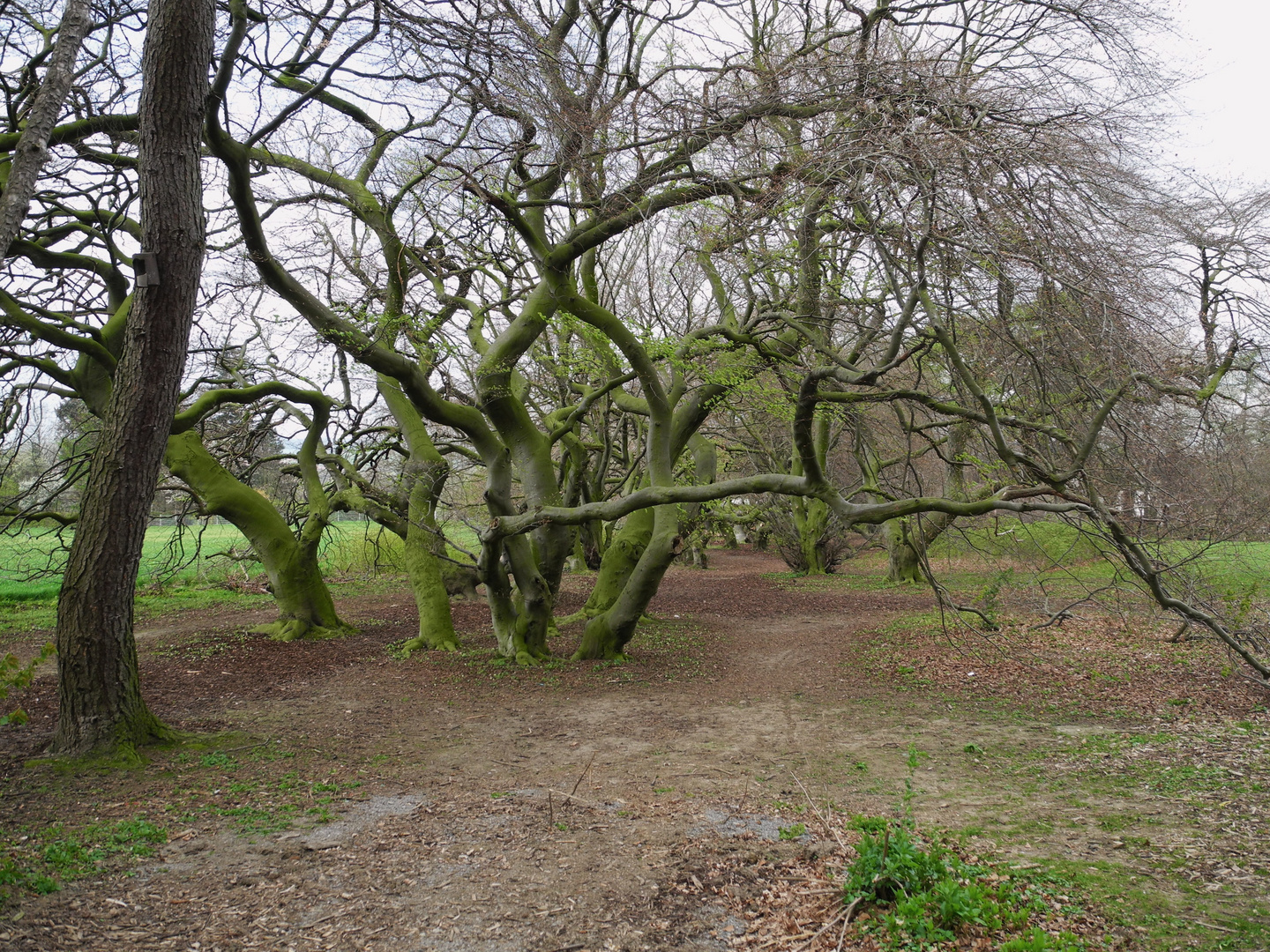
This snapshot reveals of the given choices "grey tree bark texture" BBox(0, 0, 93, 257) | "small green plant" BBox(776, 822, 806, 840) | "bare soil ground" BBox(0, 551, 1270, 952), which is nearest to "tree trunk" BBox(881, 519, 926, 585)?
"bare soil ground" BBox(0, 551, 1270, 952)

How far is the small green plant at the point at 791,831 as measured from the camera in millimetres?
4109

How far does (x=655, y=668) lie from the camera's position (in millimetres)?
9336

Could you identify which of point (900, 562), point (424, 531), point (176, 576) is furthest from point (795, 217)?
point (176, 576)

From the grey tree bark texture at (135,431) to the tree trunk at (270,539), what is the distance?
5198 mm

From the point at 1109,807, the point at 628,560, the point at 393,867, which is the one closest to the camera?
the point at 393,867

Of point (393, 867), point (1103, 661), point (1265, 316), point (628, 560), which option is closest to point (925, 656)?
point (1103, 661)

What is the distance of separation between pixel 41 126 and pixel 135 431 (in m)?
1.78

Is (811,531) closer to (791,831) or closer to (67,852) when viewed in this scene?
(791,831)

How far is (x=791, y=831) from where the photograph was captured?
417 cm

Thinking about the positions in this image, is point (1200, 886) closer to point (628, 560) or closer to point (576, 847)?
point (576, 847)

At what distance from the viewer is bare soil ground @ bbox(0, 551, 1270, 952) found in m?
3.22

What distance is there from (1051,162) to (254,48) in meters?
4.98

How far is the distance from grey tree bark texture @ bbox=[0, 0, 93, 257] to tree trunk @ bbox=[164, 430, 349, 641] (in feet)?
21.0

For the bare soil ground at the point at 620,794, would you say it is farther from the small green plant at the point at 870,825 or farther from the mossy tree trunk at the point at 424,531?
the mossy tree trunk at the point at 424,531
